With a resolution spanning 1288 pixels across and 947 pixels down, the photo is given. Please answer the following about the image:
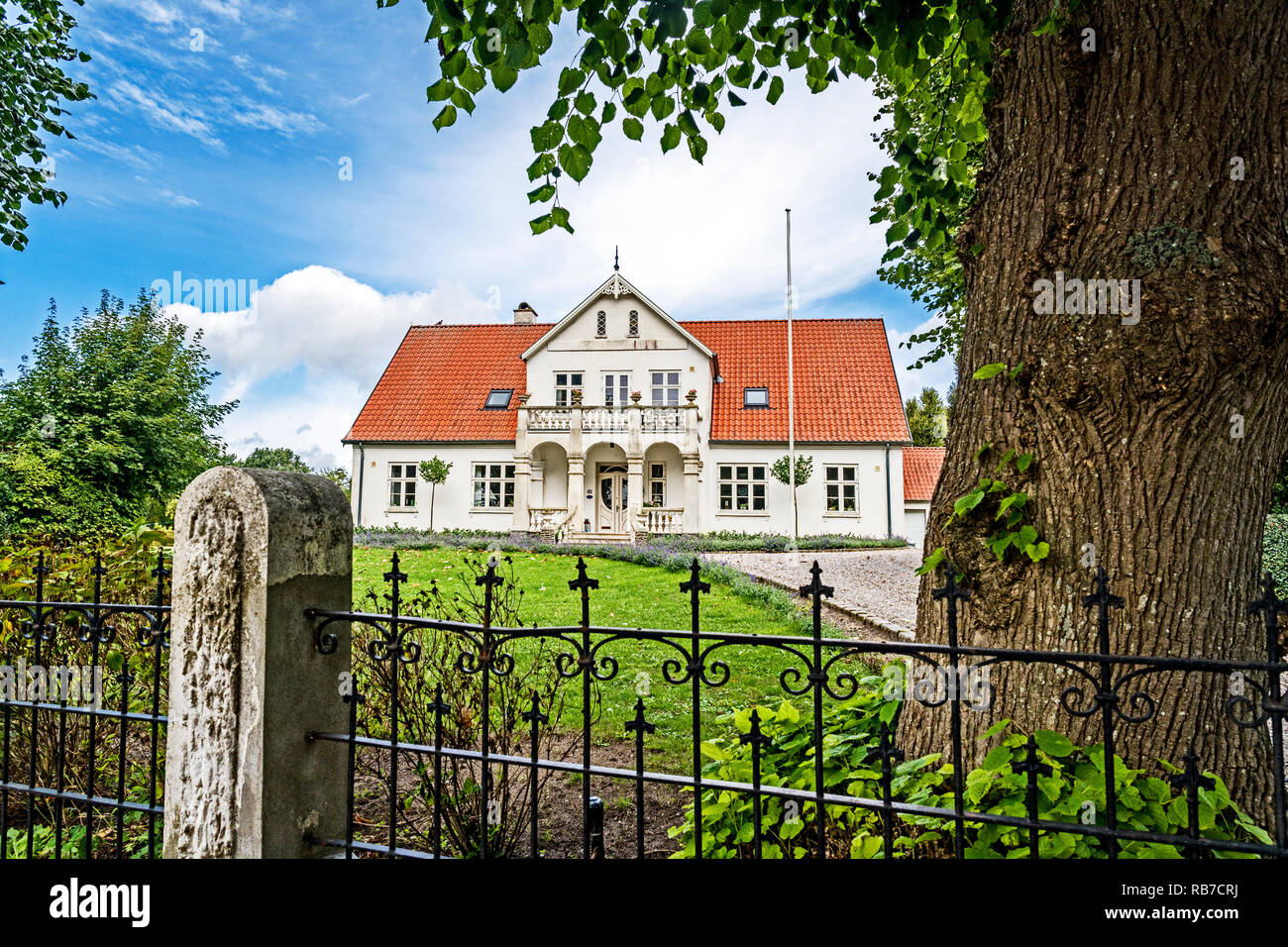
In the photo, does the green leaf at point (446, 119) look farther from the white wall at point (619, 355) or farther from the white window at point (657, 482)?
the white window at point (657, 482)

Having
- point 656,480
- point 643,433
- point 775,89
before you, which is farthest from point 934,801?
point 656,480

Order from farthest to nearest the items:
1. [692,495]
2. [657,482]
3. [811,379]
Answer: [811,379] < [657,482] < [692,495]

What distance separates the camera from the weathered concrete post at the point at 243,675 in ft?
7.22

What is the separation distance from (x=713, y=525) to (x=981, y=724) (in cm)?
2188

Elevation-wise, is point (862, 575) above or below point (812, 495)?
below

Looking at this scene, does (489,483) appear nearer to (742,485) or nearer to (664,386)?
(664,386)

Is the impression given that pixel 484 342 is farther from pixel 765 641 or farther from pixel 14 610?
pixel 765 641

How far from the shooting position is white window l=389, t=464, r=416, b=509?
26.1 metres

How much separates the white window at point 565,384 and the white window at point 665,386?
2.75 meters

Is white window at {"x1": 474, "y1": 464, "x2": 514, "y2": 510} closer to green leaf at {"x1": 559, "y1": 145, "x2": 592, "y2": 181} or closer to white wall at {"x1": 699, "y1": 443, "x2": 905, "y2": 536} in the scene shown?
white wall at {"x1": 699, "y1": 443, "x2": 905, "y2": 536}

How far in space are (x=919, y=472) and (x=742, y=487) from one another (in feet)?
25.9

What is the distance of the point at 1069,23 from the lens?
109 inches

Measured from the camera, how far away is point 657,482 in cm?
2566

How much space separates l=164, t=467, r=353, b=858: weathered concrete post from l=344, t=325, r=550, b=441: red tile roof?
930 inches
